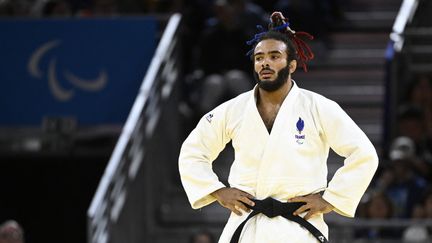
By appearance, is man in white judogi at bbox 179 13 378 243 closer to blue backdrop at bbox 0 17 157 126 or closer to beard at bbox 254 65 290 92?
beard at bbox 254 65 290 92

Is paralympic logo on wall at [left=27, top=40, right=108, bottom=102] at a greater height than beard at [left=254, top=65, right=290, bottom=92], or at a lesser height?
greater

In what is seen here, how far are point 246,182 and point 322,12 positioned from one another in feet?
22.1

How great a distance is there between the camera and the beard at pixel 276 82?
6344mm

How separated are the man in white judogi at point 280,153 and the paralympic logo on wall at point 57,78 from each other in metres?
5.67

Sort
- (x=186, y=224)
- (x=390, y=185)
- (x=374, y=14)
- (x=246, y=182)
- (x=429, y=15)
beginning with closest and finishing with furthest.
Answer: (x=246, y=182), (x=390, y=185), (x=186, y=224), (x=429, y=15), (x=374, y=14)

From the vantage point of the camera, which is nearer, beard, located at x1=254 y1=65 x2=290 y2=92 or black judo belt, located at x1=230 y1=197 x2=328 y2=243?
black judo belt, located at x1=230 y1=197 x2=328 y2=243

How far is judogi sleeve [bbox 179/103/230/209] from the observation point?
21.1 feet

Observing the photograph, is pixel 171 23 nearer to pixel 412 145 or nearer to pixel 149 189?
pixel 149 189

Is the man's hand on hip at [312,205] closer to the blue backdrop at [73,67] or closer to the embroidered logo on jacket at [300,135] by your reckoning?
the embroidered logo on jacket at [300,135]

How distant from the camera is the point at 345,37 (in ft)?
44.0

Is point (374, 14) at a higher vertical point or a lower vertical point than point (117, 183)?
higher

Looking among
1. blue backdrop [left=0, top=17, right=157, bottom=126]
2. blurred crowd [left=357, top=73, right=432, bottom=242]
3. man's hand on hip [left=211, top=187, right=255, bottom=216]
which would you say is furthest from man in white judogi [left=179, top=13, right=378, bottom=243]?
blue backdrop [left=0, top=17, right=157, bottom=126]

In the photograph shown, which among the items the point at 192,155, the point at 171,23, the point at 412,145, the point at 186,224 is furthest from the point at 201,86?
the point at 192,155

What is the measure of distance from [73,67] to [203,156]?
19.3 feet
